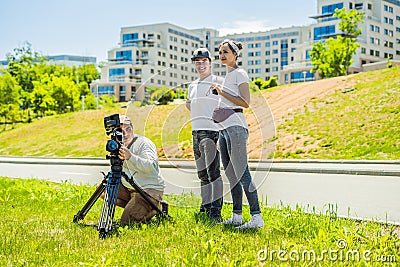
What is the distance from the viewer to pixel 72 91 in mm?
55031

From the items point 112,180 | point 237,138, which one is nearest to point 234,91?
point 237,138

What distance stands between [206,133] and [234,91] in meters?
0.69

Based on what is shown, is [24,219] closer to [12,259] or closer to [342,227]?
[12,259]

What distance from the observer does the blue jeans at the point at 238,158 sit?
6.17 metres

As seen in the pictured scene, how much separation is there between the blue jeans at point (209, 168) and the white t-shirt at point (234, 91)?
407 millimetres

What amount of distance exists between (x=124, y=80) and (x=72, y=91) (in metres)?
37.6

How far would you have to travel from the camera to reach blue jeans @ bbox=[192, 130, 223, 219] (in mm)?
6668

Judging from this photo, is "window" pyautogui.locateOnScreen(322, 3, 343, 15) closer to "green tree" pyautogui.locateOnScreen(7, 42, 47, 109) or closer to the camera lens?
"green tree" pyautogui.locateOnScreen(7, 42, 47, 109)

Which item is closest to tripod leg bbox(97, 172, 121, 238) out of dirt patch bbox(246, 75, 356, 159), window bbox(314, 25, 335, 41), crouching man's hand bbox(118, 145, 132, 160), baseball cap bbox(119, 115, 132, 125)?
crouching man's hand bbox(118, 145, 132, 160)

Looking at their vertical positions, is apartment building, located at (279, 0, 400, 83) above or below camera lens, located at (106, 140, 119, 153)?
above

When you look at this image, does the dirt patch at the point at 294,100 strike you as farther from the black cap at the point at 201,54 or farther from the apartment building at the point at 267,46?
the apartment building at the point at 267,46

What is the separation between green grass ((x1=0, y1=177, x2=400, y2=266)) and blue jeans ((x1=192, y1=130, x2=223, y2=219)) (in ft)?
1.02

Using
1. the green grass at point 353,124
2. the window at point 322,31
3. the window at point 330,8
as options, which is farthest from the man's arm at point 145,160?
the window at point 330,8

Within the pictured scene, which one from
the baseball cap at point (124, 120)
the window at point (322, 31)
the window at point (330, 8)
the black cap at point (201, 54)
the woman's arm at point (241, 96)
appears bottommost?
the baseball cap at point (124, 120)
